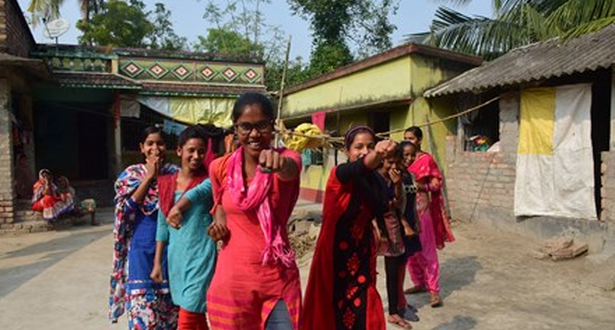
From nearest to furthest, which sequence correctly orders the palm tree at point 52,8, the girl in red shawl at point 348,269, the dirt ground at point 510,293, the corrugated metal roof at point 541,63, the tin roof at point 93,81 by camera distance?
the girl in red shawl at point 348,269 → the dirt ground at point 510,293 → the corrugated metal roof at point 541,63 → the tin roof at point 93,81 → the palm tree at point 52,8

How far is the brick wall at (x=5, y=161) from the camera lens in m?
8.91

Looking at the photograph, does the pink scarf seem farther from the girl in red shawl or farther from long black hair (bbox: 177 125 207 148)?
long black hair (bbox: 177 125 207 148)

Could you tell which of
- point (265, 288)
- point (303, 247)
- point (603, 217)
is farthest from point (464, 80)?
point (265, 288)

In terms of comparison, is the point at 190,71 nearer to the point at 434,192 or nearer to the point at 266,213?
the point at 434,192

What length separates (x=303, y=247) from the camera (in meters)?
7.29

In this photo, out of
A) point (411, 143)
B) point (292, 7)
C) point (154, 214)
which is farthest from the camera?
point (292, 7)

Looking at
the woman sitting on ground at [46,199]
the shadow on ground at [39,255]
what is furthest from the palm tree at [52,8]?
the shadow on ground at [39,255]

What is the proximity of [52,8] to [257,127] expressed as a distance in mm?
19017

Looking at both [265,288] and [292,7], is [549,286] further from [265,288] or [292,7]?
[292,7]

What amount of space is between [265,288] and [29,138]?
1071cm

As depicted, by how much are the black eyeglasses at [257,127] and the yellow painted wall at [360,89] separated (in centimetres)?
732

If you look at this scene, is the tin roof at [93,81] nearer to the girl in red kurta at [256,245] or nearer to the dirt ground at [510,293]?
the dirt ground at [510,293]

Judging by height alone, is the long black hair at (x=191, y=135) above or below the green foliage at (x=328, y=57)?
below

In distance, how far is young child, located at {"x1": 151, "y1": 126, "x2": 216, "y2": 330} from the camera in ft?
8.50
